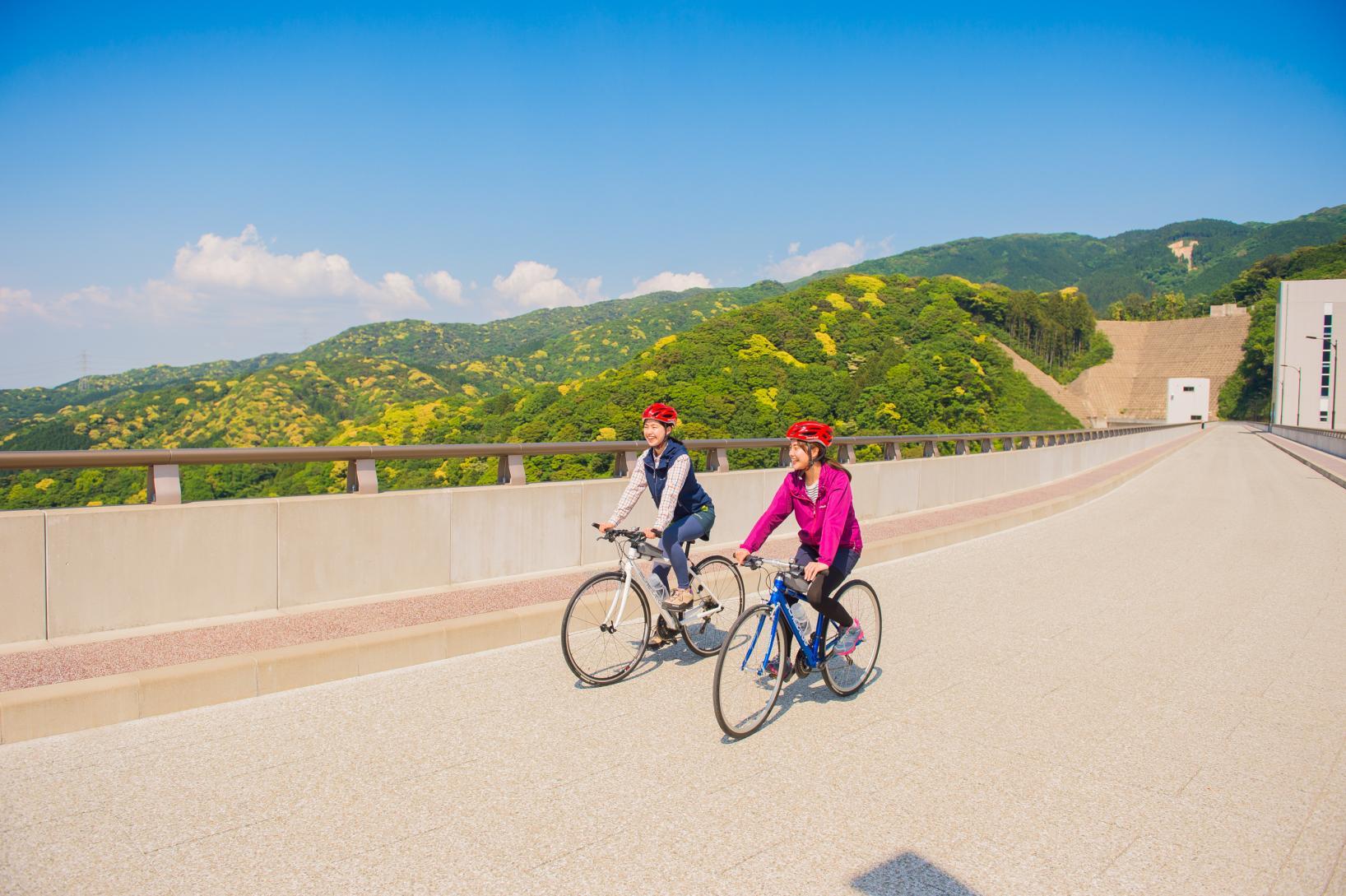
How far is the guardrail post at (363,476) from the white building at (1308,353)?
12825 cm

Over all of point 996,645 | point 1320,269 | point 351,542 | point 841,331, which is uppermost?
point 1320,269

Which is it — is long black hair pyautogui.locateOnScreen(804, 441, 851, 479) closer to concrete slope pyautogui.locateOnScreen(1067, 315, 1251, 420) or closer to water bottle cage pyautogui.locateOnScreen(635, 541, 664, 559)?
water bottle cage pyautogui.locateOnScreen(635, 541, 664, 559)

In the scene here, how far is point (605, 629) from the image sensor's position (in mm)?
5676

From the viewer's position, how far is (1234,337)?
594 feet

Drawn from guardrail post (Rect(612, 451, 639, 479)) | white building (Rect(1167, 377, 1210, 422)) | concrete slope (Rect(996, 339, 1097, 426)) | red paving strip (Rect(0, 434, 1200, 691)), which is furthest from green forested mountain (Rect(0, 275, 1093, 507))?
white building (Rect(1167, 377, 1210, 422))

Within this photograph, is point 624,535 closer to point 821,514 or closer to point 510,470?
point 821,514

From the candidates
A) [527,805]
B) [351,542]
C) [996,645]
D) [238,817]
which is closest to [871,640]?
[996,645]

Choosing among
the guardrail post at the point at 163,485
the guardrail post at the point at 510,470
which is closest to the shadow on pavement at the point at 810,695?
the guardrail post at the point at 510,470

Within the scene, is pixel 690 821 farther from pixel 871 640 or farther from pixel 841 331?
pixel 841 331

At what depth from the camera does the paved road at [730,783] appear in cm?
331

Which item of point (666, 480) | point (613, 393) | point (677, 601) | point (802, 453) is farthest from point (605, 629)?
point (613, 393)

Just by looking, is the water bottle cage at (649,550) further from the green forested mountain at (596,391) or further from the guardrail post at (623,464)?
the green forested mountain at (596,391)

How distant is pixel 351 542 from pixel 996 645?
5199mm

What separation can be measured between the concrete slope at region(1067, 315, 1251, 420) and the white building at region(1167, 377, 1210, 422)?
73.4ft
